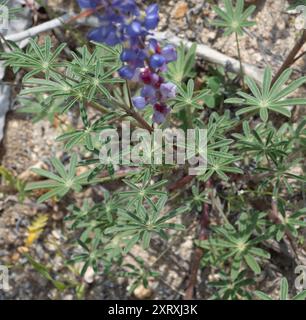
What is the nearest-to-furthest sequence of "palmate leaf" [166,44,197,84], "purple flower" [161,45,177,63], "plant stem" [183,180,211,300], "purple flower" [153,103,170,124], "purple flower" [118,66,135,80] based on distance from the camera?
"purple flower" [118,66,135,80] → "purple flower" [161,45,177,63] → "purple flower" [153,103,170,124] → "plant stem" [183,180,211,300] → "palmate leaf" [166,44,197,84]

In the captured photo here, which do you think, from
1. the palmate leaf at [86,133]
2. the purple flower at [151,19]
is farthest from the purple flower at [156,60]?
the palmate leaf at [86,133]

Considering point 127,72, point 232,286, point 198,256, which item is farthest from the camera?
point 198,256

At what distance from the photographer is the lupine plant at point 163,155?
243 cm

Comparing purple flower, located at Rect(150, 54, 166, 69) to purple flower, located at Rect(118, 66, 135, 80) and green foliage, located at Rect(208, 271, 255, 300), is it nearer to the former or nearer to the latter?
purple flower, located at Rect(118, 66, 135, 80)

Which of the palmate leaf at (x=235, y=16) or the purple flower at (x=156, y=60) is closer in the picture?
the purple flower at (x=156, y=60)

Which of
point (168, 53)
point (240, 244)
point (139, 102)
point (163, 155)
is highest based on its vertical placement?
point (168, 53)

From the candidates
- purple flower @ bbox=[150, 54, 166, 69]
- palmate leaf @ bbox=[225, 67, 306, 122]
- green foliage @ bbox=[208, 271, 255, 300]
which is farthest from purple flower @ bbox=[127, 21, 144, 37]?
green foliage @ bbox=[208, 271, 255, 300]

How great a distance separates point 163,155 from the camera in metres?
2.74

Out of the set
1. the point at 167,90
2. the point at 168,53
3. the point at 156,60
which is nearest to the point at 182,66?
the point at 167,90

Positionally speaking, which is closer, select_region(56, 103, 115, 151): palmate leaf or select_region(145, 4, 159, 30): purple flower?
select_region(145, 4, 159, 30): purple flower

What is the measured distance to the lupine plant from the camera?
2432 mm

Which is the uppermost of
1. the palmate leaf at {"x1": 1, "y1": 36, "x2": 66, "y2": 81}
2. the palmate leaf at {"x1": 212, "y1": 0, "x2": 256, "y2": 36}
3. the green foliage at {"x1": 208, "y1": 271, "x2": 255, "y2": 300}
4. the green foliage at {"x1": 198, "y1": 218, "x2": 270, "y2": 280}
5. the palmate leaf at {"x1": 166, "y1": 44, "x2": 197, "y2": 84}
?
the palmate leaf at {"x1": 212, "y1": 0, "x2": 256, "y2": 36}

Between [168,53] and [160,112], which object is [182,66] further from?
[168,53]

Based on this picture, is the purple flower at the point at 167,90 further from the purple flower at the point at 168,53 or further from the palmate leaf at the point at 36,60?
the palmate leaf at the point at 36,60
